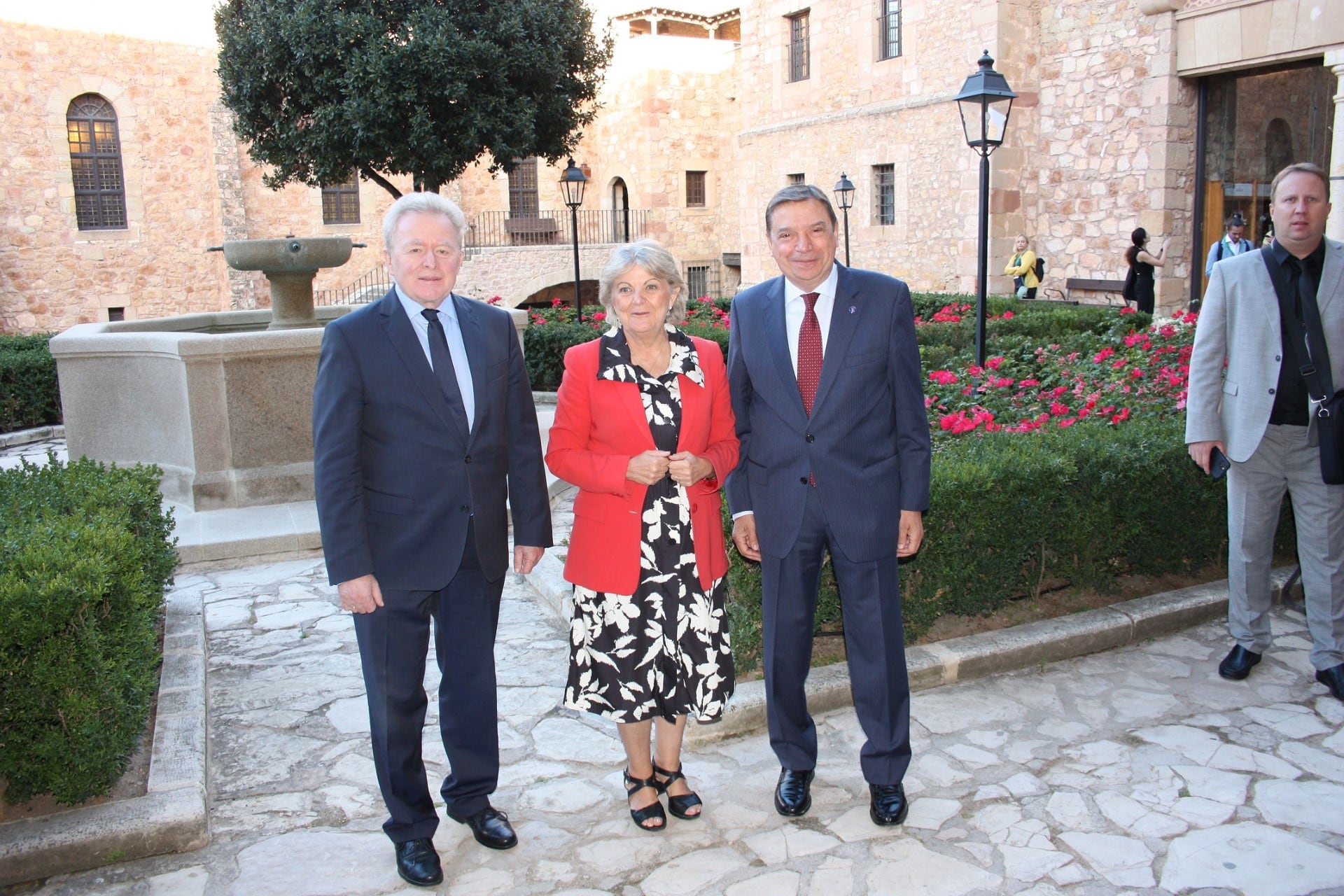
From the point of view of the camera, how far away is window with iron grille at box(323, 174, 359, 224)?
2475 centimetres

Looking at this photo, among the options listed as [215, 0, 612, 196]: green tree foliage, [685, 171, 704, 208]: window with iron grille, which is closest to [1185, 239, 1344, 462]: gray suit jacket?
[215, 0, 612, 196]: green tree foliage

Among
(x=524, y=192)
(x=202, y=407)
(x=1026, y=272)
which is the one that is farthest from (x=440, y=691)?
(x=524, y=192)

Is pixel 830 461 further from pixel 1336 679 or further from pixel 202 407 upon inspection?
pixel 202 407

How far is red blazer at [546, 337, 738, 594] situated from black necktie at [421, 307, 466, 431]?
28 centimetres

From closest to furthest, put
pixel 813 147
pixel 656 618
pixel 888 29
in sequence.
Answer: pixel 656 618, pixel 888 29, pixel 813 147

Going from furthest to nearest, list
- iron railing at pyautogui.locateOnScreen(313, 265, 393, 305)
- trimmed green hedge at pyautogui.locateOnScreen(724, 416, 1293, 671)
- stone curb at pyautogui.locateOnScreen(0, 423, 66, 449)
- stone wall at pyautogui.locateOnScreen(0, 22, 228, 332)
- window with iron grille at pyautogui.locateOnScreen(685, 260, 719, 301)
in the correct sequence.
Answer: window with iron grille at pyautogui.locateOnScreen(685, 260, 719, 301) < iron railing at pyautogui.locateOnScreen(313, 265, 393, 305) < stone wall at pyautogui.locateOnScreen(0, 22, 228, 332) < stone curb at pyautogui.locateOnScreen(0, 423, 66, 449) < trimmed green hedge at pyautogui.locateOnScreen(724, 416, 1293, 671)

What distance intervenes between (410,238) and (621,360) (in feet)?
2.18

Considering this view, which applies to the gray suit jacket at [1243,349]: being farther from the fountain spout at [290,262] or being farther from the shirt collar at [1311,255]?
the fountain spout at [290,262]

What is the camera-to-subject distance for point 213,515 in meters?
6.26

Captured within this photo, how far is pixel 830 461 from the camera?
2.85 m

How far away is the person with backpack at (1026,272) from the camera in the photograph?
15.4m

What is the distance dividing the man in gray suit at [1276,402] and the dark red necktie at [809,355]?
1.79 meters

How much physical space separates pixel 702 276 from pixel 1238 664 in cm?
2635

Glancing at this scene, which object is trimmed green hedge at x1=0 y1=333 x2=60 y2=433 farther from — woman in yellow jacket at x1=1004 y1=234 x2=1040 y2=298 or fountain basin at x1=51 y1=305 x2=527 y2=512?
woman in yellow jacket at x1=1004 y1=234 x2=1040 y2=298
